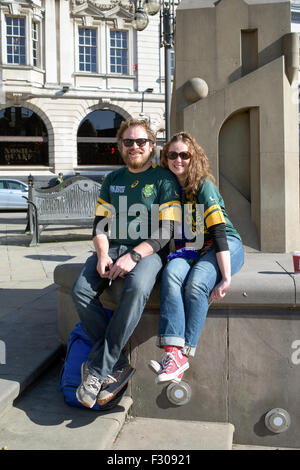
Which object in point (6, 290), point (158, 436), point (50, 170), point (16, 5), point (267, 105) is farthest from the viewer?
point (50, 170)

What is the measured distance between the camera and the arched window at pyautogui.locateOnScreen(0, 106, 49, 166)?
94.7 ft

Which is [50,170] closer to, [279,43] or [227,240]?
[279,43]

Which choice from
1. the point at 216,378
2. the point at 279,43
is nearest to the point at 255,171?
the point at 279,43

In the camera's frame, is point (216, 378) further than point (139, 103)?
No

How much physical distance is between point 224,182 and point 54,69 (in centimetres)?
2537

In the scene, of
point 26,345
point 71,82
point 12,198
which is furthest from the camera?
point 71,82

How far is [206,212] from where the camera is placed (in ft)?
10.0

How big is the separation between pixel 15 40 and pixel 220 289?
28512 millimetres

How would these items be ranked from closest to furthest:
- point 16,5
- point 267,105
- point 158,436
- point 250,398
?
1. point 158,436
2. point 250,398
3. point 267,105
4. point 16,5

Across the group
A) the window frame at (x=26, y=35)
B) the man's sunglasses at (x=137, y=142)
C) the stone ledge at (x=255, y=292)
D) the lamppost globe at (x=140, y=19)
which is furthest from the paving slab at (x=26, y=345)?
the window frame at (x=26, y=35)

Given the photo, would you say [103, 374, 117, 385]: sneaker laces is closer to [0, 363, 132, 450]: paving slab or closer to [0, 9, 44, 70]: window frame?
[0, 363, 132, 450]: paving slab

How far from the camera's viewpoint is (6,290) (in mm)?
6281

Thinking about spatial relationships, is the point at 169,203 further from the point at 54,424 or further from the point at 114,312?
the point at 54,424

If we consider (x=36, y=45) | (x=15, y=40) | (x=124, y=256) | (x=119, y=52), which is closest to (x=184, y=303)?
(x=124, y=256)
